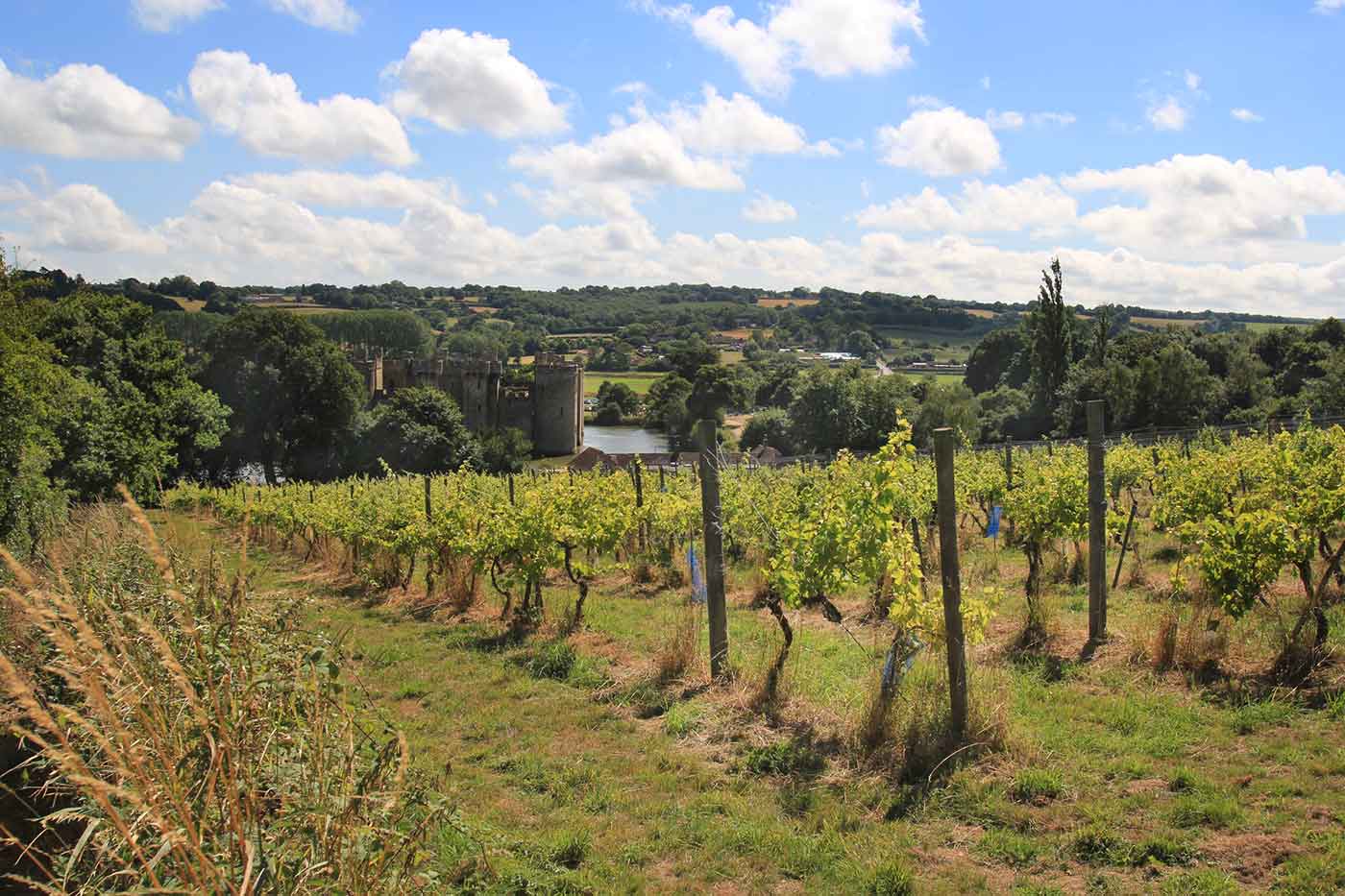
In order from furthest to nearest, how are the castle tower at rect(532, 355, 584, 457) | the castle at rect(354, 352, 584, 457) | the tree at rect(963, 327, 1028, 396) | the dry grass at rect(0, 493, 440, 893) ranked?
the tree at rect(963, 327, 1028, 396), the castle tower at rect(532, 355, 584, 457), the castle at rect(354, 352, 584, 457), the dry grass at rect(0, 493, 440, 893)

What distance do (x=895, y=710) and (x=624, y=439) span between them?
81249mm

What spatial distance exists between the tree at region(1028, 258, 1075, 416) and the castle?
34175 millimetres

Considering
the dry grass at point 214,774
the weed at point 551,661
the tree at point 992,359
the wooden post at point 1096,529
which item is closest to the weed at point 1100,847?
the dry grass at point 214,774

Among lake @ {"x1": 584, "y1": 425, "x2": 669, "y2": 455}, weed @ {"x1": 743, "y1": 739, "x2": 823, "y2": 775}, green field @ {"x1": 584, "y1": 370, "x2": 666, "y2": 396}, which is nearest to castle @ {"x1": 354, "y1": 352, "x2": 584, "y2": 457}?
lake @ {"x1": 584, "y1": 425, "x2": 669, "y2": 455}

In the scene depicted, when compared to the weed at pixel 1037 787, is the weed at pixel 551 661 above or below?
below

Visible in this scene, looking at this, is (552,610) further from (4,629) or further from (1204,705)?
(1204,705)

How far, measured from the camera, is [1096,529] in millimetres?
7910

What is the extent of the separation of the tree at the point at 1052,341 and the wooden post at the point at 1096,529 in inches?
1663

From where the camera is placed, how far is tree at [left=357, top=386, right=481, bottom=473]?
49969mm

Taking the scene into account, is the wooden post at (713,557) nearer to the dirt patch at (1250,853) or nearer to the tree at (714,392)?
the dirt patch at (1250,853)

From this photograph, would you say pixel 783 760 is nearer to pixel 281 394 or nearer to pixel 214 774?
pixel 214 774

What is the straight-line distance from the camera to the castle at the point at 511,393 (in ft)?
223

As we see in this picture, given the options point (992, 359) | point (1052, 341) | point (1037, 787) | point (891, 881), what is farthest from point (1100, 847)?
point (992, 359)

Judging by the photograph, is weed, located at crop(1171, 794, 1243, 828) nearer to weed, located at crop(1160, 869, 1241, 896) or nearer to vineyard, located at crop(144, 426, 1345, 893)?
vineyard, located at crop(144, 426, 1345, 893)
